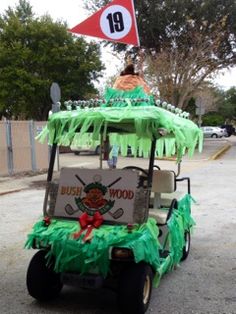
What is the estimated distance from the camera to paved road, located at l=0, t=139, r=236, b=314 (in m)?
4.70

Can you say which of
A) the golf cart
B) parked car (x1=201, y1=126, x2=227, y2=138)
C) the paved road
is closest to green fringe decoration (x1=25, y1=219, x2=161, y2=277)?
the golf cart

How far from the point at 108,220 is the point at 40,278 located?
2.81 feet

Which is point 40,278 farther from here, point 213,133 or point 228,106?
point 228,106

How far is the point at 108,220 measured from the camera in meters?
4.66

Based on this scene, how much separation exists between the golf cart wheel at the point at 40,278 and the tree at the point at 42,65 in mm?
29148

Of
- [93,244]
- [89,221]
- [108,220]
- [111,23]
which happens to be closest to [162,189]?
[108,220]

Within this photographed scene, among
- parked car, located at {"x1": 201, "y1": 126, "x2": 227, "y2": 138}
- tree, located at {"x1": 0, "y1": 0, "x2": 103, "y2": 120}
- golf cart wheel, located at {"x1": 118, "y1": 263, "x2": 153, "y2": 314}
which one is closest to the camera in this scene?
golf cart wheel, located at {"x1": 118, "y1": 263, "x2": 153, "y2": 314}

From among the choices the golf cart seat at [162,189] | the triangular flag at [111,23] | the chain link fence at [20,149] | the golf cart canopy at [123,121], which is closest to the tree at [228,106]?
the chain link fence at [20,149]

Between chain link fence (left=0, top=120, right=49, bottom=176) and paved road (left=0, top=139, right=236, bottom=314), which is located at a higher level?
chain link fence (left=0, top=120, right=49, bottom=176)

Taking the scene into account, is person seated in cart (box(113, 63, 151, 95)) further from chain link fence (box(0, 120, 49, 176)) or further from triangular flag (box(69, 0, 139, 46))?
chain link fence (box(0, 120, 49, 176))

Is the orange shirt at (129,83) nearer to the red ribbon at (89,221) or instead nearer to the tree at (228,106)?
the red ribbon at (89,221)

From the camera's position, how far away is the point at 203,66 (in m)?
30.7

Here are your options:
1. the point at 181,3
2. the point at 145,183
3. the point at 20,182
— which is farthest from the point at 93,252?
the point at 181,3

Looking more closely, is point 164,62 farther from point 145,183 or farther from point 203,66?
point 145,183
